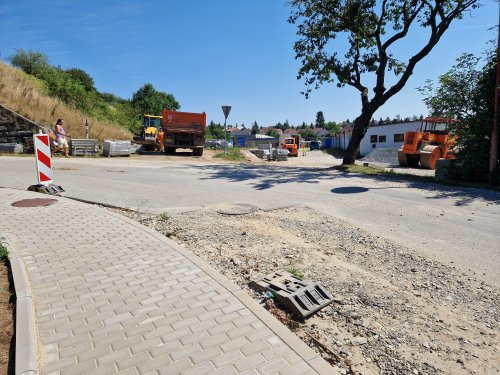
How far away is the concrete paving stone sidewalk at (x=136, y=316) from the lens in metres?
2.58

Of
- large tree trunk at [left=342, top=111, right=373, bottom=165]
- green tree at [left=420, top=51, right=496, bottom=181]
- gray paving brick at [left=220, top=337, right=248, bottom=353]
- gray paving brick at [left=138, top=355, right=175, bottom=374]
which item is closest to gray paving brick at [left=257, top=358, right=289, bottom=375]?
gray paving brick at [left=220, top=337, right=248, bottom=353]

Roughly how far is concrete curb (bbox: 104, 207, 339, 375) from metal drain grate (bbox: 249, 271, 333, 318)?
301 mm

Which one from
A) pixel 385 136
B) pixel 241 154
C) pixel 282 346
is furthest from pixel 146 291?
pixel 385 136

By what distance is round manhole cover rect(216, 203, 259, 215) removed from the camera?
718 cm

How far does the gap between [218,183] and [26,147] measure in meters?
13.9

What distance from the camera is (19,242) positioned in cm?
510

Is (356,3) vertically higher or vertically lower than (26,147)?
higher

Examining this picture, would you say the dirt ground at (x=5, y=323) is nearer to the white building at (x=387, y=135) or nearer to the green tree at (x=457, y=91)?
the green tree at (x=457, y=91)

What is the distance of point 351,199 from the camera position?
347 inches

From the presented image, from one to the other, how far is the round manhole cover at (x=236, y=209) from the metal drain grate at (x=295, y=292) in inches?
123

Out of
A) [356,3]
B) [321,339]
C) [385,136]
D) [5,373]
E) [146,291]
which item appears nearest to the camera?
[5,373]

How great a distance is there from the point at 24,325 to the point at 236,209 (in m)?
4.84

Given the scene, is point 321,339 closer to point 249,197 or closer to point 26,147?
point 249,197

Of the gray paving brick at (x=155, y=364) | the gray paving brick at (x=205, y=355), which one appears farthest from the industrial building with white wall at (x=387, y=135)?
the gray paving brick at (x=155, y=364)
